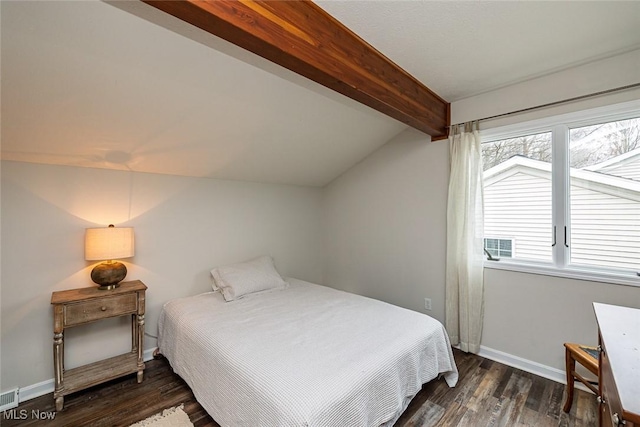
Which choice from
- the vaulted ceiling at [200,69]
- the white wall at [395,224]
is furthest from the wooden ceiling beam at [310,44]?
the white wall at [395,224]

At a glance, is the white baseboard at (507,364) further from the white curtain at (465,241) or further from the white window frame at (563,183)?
the white window frame at (563,183)

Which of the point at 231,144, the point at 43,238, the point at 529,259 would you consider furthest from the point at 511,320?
the point at 43,238

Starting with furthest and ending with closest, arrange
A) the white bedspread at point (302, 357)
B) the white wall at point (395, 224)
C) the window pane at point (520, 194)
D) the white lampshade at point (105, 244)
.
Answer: the white wall at point (395, 224), the window pane at point (520, 194), the white lampshade at point (105, 244), the white bedspread at point (302, 357)

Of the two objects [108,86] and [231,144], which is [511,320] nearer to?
[231,144]

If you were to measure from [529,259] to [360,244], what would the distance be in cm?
Answer: 180

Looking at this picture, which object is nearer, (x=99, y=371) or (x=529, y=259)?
(x=99, y=371)

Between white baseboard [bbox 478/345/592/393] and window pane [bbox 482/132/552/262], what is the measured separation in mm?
884

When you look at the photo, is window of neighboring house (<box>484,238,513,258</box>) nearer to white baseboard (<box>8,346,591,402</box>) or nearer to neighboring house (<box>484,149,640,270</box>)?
neighboring house (<box>484,149,640,270</box>)

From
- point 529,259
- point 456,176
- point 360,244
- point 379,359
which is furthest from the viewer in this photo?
point 360,244

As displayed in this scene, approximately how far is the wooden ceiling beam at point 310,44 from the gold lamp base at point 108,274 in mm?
1964

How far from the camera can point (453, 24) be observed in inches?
63.9

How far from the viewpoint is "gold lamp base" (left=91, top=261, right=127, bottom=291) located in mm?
2139

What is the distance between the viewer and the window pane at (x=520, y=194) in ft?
7.69

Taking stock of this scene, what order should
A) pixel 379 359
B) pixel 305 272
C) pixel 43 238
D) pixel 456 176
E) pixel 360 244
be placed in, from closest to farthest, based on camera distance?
pixel 379 359 < pixel 43 238 < pixel 456 176 < pixel 360 244 < pixel 305 272
